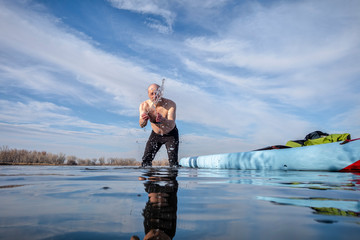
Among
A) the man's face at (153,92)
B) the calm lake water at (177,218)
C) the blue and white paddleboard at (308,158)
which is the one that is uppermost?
the man's face at (153,92)

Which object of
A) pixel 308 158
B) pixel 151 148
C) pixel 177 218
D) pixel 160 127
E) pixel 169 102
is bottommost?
pixel 177 218

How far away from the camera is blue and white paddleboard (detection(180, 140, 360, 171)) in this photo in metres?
4.62

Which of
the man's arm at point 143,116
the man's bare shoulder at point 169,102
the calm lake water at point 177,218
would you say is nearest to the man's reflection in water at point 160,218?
the calm lake water at point 177,218

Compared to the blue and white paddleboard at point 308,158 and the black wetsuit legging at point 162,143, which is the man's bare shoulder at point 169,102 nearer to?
the black wetsuit legging at point 162,143

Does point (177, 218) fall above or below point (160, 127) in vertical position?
below

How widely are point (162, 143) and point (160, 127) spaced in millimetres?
433

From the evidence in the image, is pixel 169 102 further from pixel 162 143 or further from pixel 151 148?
pixel 151 148

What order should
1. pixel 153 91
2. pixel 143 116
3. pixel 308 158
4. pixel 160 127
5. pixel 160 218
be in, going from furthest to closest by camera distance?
pixel 160 127 → pixel 153 91 → pixel 308 158 → pixel 143 116 → pixel 160 218

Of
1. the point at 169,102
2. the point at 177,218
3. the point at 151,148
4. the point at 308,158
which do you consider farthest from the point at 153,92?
the point at 177,218

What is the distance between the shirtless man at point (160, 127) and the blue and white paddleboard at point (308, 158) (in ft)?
6.37

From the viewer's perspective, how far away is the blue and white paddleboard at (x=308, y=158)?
4.62m

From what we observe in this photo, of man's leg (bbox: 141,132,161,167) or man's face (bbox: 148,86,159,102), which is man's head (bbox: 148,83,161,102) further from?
man's leg (bbox: 141,132,161,167)

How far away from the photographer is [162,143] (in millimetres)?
5945

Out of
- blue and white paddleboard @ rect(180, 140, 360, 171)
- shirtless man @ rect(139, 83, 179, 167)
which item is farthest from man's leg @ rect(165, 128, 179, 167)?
blue and white paddleboard @ rect(180, 140, 360, 171)
